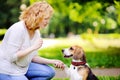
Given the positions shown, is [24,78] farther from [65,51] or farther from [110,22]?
[110,22]

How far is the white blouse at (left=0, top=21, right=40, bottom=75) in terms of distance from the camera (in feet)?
8.45

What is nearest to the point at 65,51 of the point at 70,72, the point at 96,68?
the point at 70,72

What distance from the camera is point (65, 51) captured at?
117 inches

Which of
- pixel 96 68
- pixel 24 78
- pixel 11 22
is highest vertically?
pixel 11 22

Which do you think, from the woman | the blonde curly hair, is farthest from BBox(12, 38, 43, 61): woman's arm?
the blonde curly hair

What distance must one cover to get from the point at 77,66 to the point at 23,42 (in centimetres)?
52

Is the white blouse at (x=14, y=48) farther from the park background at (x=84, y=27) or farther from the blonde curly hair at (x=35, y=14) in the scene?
the park background at (x=84, y=27)

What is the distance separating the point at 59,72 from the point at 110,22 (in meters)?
0.72

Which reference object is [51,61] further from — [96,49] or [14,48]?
[96,49]

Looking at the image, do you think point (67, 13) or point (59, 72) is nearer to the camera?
point (59, 72)

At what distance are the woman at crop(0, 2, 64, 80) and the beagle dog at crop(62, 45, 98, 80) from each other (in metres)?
0.34

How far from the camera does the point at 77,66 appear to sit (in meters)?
2.93

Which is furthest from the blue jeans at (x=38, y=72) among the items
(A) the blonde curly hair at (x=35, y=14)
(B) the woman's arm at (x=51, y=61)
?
(A) the blonde curly hair at (x=35, y=14)

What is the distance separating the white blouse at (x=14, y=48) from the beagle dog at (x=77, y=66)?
1.17 feet
